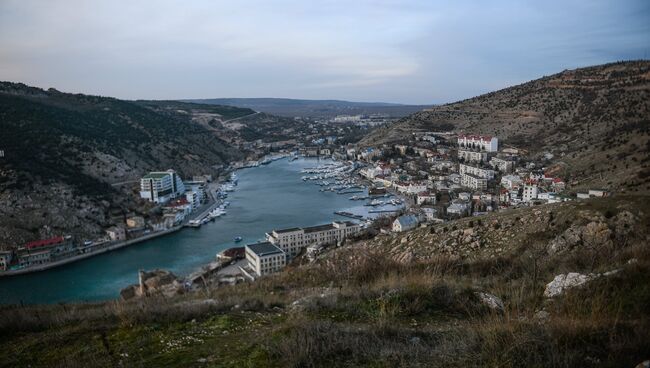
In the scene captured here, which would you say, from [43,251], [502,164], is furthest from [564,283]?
[502,164]

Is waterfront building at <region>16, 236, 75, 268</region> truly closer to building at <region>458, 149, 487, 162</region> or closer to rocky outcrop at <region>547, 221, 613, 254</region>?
rocky outcrop at <region>547, 221, 613, 254</region>

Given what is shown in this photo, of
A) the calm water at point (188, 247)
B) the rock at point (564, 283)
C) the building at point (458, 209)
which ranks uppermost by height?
the rock at point (564, 283)

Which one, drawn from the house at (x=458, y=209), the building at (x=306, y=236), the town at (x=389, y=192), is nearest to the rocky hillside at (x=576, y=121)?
the town at (x=389, y=192)

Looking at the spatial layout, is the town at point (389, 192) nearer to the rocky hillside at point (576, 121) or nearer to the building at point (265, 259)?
the building at point (265, 259)

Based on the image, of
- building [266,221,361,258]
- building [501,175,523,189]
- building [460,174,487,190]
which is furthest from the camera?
building [460,174,487,190]

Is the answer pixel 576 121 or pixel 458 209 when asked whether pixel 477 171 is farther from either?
pixel 576 121

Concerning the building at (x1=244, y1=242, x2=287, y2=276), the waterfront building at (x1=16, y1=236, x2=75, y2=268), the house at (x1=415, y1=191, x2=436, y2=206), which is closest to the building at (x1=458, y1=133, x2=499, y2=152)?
the house at (x1=415, y1=191, x2=436, y2=206)
